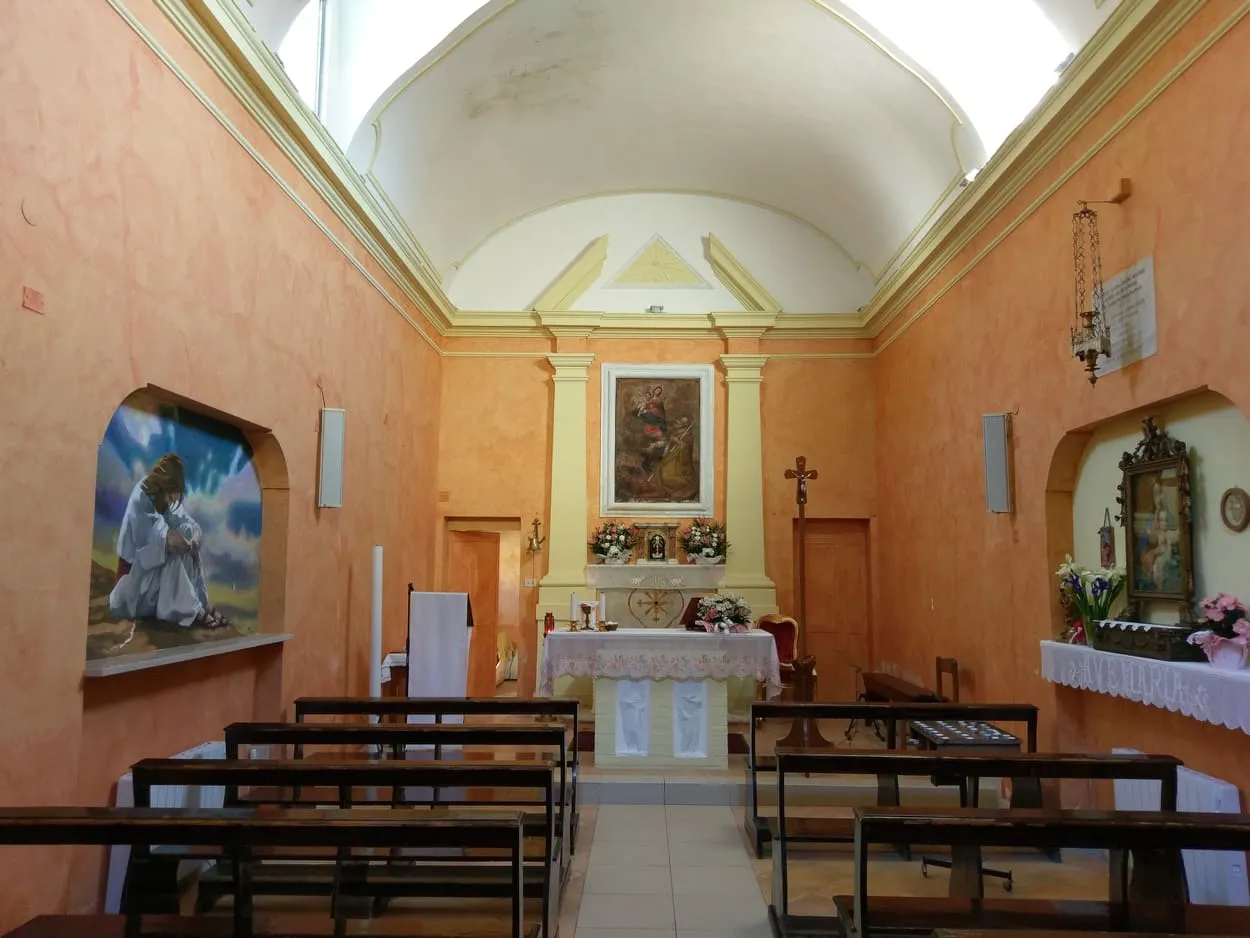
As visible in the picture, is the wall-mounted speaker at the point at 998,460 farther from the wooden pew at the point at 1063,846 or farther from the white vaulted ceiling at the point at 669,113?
the wooden pew at the point at 1063,846

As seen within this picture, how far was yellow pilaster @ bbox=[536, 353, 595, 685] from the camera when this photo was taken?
10.8 meters

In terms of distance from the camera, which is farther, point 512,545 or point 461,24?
point 512,545

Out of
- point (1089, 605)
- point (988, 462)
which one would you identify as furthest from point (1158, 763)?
point (988, 462)

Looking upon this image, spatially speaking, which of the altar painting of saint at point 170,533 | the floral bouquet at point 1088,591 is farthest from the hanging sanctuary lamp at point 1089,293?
the altar painting of saint at point 170,533

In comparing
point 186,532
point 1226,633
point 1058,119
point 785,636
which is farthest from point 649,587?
point 1226,633

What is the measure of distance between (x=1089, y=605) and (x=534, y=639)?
258 inches

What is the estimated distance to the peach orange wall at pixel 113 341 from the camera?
3.66 meters

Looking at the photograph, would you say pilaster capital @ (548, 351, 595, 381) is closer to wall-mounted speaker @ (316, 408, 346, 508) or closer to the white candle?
the white candle

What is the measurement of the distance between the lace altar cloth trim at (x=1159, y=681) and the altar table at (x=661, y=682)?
7.22 feet

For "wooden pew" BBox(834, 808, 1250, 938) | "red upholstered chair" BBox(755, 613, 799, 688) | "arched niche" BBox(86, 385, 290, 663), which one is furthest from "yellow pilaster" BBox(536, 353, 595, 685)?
"wooden pew" BBox(834, 808, 1250, 938)

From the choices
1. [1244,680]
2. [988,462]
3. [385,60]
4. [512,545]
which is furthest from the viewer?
[512,545]

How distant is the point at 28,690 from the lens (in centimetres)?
368

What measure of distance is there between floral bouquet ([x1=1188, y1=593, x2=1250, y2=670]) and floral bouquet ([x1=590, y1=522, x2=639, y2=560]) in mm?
6918

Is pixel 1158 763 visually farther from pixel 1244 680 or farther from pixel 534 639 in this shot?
pixel 534 639
